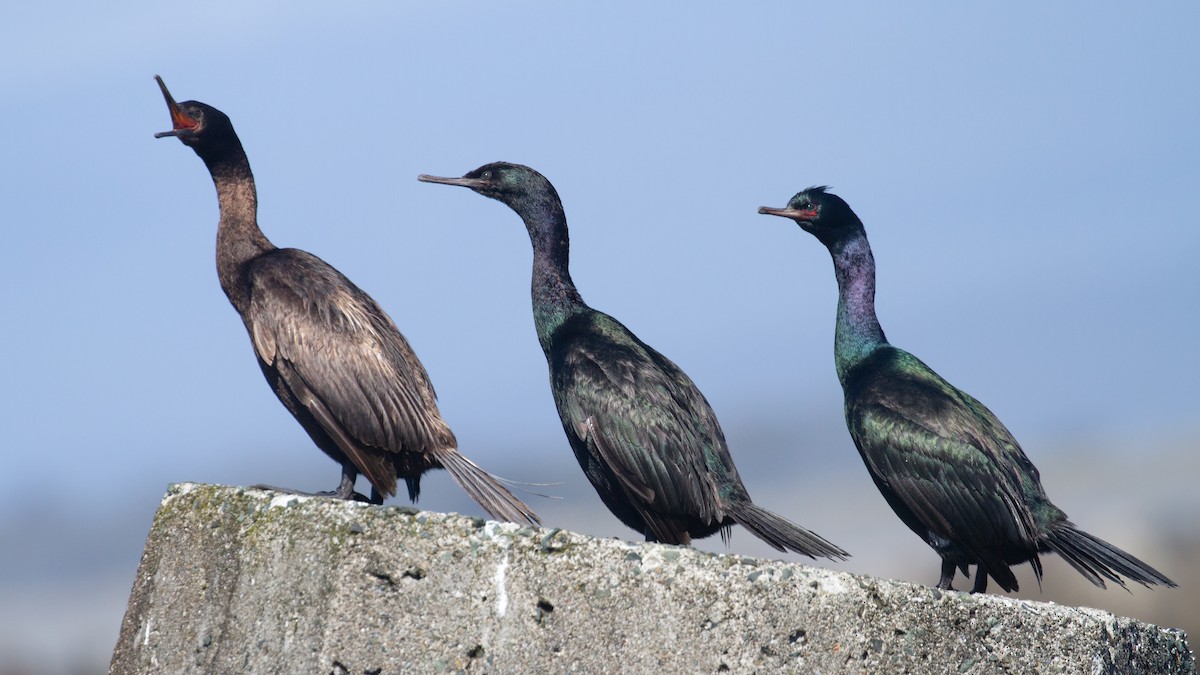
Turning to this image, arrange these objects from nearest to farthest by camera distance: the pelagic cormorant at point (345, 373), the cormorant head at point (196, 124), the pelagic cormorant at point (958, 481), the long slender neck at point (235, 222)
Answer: the pelagic cormorant at point (345, 373), the pelagic cormorant at point (958, 481), the long slender neck at point (235, 222), the cormorant head at point (196, 124)

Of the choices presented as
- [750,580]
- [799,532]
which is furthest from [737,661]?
[799,532]

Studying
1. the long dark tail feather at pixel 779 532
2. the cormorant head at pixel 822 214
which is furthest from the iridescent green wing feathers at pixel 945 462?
the cormorant head at pixel 822 214

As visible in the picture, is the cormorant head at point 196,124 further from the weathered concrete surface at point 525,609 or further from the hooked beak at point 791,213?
the weathered concrete surface at point 525,609

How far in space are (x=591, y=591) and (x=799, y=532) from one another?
11.6 ft

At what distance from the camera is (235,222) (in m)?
8.14

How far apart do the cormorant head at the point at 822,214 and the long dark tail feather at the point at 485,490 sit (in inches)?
129

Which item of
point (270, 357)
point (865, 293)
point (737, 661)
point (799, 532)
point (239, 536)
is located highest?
point (865, 293)

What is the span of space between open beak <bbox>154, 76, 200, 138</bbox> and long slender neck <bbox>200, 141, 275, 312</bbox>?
19cm

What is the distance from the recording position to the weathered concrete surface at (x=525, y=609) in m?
4.02

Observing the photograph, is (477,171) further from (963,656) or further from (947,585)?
(963,656)

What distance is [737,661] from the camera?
402cm

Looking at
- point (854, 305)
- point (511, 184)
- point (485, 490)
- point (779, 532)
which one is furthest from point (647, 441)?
point (511, 184)

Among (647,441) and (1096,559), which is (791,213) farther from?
(1096,559)

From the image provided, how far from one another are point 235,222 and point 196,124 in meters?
0.70
